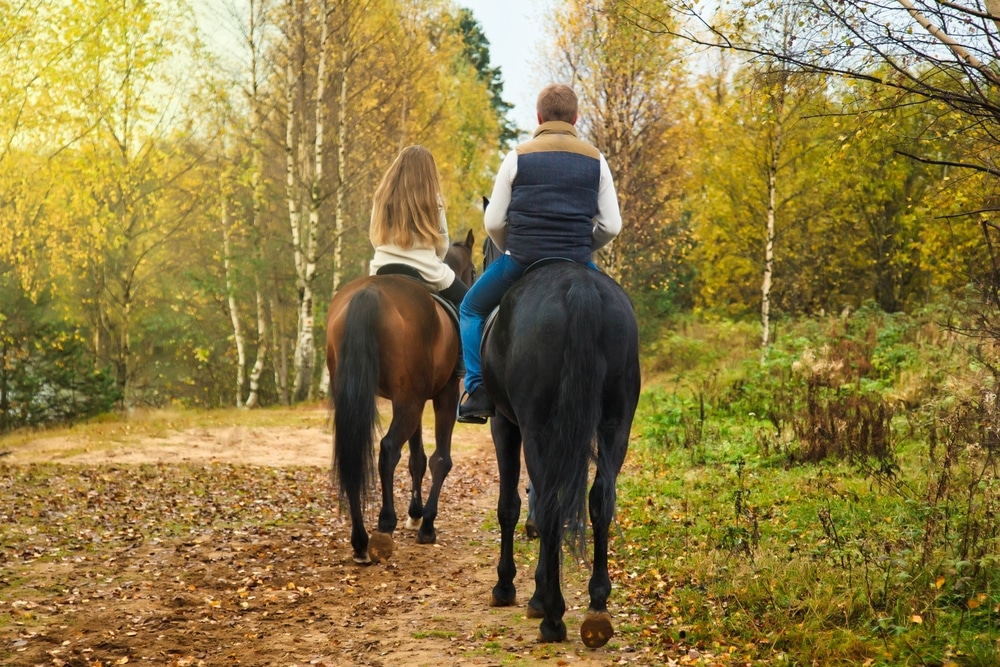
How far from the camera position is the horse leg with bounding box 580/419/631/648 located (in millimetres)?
4645

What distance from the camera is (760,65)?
601cm

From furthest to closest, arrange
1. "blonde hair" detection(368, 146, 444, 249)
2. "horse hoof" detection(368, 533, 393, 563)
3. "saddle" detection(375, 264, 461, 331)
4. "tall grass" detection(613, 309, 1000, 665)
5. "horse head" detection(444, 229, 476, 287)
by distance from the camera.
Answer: "horse head" detection(444, 229, 476, 287), "saddle" detection(375, 264, 461, 331), "blonde hair" detection(368, 146, 444, 249), "horse hoof" detection(368, 533, 393, 563), "tall grass" detection(613, 309, 1000, 665)

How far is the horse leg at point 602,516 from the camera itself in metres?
4.64

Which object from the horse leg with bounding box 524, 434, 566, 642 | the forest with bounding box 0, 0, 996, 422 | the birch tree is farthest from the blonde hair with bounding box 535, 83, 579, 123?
the birch tree

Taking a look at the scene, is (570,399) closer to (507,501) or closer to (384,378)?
(507,501)

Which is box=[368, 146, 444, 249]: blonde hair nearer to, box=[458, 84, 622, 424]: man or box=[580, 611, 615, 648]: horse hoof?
box=[458, 84, 622, 424]: man

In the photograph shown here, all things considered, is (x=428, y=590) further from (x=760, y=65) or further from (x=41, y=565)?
(x=760, y=65)

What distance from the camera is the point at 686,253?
2827cm

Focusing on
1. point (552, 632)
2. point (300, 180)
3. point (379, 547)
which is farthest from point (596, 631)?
point (300, 180)

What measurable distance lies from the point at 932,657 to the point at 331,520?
230 inches

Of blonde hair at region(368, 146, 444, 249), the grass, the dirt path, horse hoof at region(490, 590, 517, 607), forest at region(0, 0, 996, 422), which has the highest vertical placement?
forest at region(0, 0, 996, 422)

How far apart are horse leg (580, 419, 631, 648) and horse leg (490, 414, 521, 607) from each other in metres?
0.82

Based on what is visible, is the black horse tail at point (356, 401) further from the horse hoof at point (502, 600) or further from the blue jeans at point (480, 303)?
the horse hoof at point (502, 600)

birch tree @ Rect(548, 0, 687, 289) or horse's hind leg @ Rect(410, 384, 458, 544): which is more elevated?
birch tree @ Rect(548, 0, 687, 289)
